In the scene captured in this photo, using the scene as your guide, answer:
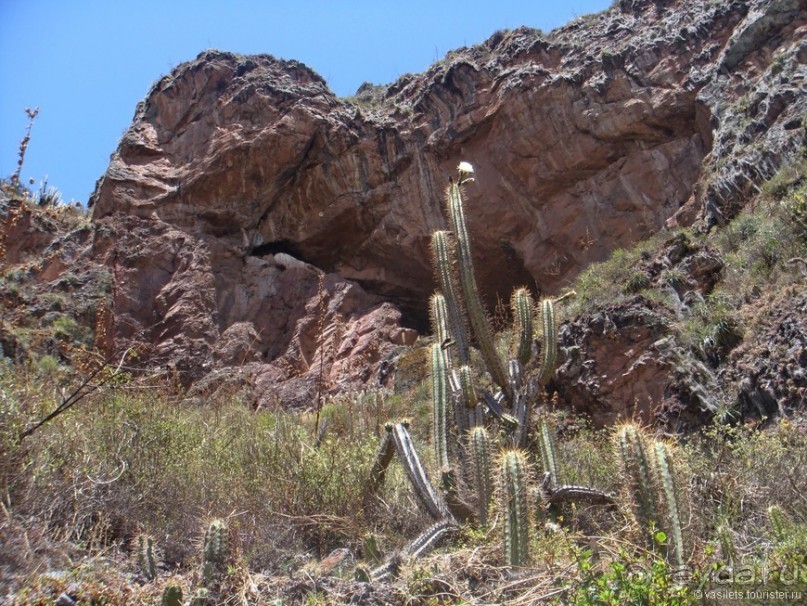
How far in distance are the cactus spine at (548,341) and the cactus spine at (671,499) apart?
258cm

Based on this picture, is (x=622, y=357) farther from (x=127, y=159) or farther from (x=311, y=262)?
(x=127, y=159)

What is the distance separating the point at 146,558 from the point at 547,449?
10.8 feet

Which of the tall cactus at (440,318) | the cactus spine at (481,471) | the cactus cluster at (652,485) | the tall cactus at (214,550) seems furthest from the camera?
the tall cactus at (440,318)

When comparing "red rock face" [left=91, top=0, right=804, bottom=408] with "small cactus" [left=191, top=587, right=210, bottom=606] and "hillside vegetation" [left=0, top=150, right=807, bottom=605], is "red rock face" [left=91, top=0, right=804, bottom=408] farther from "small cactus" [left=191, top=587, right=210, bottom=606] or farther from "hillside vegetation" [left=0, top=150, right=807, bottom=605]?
"small cactus" [left=191, top=587, right=210, bottom=606]

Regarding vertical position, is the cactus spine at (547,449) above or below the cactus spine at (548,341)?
below

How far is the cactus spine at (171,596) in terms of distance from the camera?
3.47 meters

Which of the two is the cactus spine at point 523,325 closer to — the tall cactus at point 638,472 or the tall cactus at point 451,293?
the tall cactus at point 451,293

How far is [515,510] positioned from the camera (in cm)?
373

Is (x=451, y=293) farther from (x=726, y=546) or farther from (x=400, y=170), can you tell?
(x=400, y=170)

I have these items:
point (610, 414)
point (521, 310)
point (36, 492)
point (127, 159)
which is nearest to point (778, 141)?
point (610, 414)

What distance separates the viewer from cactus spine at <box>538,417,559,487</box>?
5.75 metres

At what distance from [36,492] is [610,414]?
6.90m

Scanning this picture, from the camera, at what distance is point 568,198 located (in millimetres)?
14797

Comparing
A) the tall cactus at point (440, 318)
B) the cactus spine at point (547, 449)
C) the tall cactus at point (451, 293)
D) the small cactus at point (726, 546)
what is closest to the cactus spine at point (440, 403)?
the tall cactus at point (451, 293)
